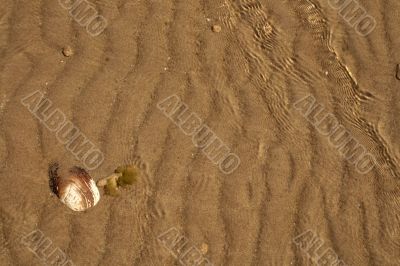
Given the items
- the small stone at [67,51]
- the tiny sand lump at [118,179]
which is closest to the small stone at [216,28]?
the small stone at [67,51]

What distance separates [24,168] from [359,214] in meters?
2.23

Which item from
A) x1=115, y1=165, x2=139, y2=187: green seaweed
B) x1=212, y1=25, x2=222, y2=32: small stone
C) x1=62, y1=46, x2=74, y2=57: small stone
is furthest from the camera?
x1=212, y1=25, x2=222, y2=32: small stone

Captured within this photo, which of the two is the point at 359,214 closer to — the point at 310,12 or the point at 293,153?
the point at 293,153

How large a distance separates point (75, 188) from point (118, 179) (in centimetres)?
28

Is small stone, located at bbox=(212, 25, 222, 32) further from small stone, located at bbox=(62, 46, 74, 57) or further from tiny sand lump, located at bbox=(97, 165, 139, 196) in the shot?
tiny sand lump, located at bbox=(97, 165, 139, 196)

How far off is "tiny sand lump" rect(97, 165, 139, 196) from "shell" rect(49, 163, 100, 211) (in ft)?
0.21

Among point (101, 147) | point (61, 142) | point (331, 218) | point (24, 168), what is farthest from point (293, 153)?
point (24, 168)

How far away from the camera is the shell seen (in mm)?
2877

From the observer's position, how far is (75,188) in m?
2.86

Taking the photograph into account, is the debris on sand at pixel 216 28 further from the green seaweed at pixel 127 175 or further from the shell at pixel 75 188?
the shell at pixel 75 188

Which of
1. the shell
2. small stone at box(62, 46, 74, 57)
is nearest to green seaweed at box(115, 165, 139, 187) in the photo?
the shell

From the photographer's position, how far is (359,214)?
305 centimetres

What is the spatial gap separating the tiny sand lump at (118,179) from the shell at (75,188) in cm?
6

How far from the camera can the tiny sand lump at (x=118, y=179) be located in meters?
2.97
